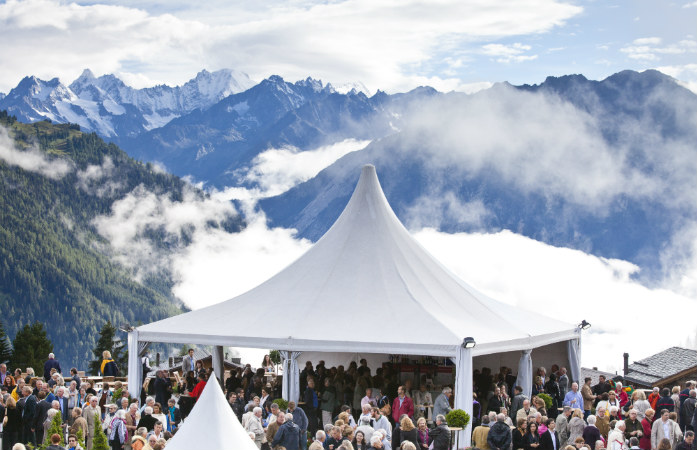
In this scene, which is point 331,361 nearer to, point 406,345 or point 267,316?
point 267,316

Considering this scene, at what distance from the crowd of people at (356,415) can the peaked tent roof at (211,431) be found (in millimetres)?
1349

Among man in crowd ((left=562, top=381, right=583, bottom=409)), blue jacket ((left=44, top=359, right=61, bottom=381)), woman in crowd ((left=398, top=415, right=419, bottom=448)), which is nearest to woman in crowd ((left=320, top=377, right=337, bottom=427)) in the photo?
woman in crowd ((left=398, top=415, right=419, bottom=448))

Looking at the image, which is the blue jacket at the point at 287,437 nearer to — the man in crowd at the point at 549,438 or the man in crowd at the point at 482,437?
the man in crowd at the point at 482,437

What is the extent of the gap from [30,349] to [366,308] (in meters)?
60.2

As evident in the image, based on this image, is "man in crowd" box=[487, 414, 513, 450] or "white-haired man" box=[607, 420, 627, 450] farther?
"white-haired man" box=[607, 420, 627, 450]

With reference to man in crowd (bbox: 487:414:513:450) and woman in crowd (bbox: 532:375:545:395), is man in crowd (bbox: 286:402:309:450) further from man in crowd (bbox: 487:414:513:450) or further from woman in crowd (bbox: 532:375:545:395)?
woman in crowd (bbox: 532:375:545:395)

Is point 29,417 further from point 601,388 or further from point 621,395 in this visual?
point 621,395

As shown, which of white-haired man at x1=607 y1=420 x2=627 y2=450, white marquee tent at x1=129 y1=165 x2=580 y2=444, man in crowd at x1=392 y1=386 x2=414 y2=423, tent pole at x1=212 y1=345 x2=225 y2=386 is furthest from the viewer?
tent pole at x1=212 y1=345 x2=225 y2=386

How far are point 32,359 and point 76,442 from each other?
64.3 metres

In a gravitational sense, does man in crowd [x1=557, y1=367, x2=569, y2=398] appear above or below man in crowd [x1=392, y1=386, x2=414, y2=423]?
above

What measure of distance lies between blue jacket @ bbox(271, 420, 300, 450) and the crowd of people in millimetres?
15

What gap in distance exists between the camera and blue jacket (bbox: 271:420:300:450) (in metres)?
13.9

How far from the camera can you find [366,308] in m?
19.8

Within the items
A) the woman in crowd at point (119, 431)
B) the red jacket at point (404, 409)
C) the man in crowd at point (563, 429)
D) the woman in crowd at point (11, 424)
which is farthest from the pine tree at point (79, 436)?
the man in crowd at point (563, 429)
